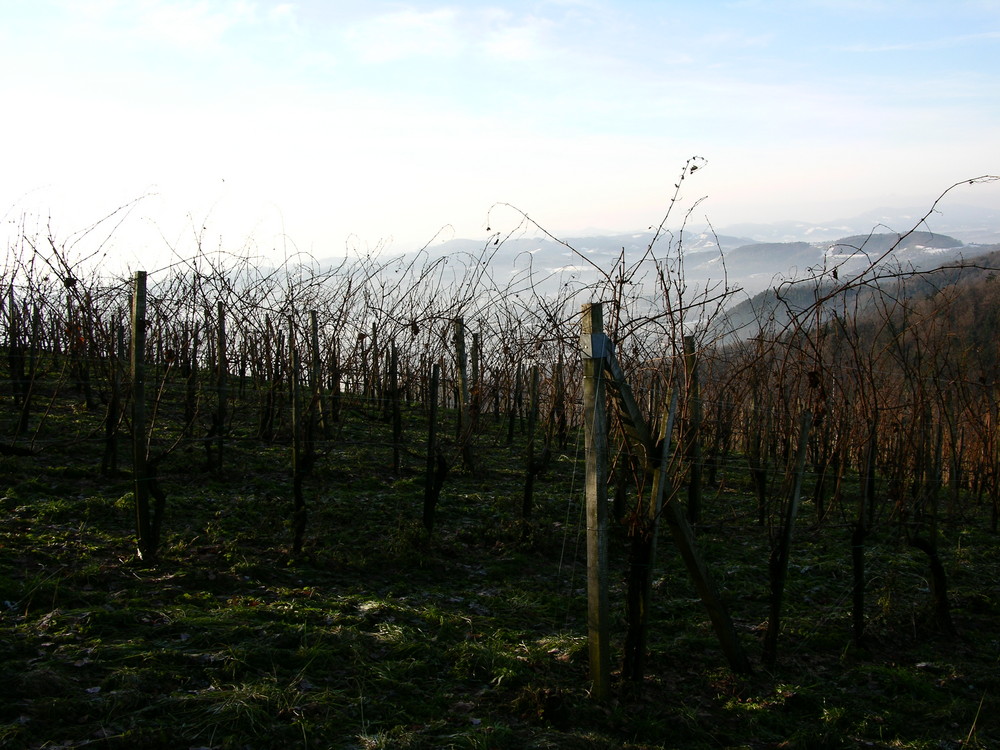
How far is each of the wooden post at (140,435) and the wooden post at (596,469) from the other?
287 centimetres

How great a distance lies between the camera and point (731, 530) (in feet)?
21.6

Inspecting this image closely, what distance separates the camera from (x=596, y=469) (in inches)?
121

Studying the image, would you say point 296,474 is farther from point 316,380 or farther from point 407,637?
point 407,637

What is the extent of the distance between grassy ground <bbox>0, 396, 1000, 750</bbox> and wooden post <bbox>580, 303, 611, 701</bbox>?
142mm

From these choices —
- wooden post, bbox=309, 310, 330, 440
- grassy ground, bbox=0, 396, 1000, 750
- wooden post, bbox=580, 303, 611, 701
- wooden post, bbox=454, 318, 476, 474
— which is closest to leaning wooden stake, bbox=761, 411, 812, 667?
grassy ground, bbox=0, 396, 1000, 750

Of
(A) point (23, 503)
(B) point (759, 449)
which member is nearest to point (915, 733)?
(B) point (759, 449)

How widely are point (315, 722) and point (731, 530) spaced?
15.7 ft

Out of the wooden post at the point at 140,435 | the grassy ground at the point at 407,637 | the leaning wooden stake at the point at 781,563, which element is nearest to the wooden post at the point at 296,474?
the grassy ground at the point at 407,637

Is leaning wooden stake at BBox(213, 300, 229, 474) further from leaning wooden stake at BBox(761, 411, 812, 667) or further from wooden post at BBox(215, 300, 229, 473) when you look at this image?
leaning wooden stake at BBox(761, 411, 812, 667)

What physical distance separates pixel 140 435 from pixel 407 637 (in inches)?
85.6

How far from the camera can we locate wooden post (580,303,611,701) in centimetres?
306

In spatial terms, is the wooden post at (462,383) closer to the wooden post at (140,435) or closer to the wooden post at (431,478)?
the wooden post at (431,478)

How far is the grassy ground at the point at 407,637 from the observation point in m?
2.82

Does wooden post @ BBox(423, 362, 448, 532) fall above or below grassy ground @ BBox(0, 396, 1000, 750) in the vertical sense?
above
